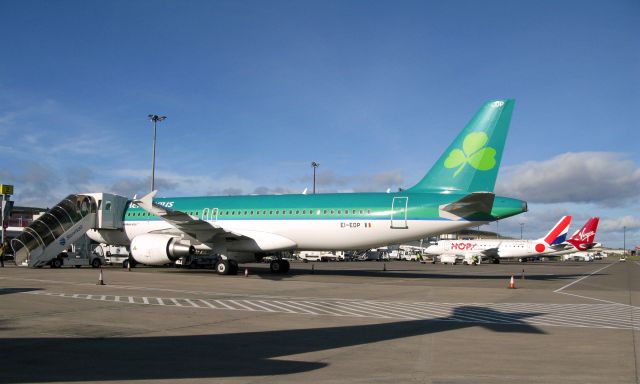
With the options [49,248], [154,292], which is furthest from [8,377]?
[49,248]

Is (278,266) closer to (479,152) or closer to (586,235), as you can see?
(479,152)

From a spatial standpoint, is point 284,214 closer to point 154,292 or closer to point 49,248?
point 154,292

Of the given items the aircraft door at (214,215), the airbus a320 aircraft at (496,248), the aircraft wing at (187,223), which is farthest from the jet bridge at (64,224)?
the airbus a320 aircraft at (496,248)

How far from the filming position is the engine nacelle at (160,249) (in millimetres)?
25469

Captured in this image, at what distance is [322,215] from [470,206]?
7.10 m

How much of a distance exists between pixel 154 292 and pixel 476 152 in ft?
47.4

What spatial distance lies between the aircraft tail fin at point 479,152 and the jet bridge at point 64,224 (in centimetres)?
1929

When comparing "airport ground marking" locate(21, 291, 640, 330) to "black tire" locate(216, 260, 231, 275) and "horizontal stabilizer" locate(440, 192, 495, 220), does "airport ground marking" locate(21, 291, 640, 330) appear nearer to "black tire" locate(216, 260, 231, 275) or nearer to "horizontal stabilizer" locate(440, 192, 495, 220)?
"horizontal stabilizer" locate(440, 192, 495, 220)

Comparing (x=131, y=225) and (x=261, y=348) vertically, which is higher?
(x=131, y=225)

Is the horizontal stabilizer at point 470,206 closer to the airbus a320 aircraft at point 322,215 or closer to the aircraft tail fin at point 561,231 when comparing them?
the airbus a320 aircraft at point 322,215

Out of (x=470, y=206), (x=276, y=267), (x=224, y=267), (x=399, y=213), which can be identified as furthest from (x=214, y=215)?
(x=470, y=206)

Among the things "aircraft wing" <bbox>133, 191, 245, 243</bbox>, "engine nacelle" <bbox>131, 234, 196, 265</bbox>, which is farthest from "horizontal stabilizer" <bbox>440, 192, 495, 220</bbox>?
"engine nacelle" <bbox>131, 234, 196, 265</bbox>

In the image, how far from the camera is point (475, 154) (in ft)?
75.0

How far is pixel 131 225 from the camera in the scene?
30938 mm
